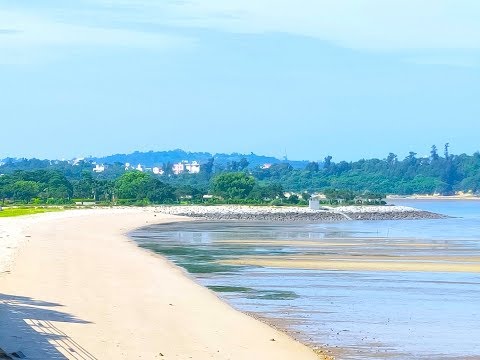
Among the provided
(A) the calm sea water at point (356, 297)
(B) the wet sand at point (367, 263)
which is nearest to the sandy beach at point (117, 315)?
(A) the calm sea water at point (356, 297)

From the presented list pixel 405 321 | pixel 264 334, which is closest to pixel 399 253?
pixel 405 321

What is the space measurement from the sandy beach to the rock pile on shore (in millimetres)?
66958

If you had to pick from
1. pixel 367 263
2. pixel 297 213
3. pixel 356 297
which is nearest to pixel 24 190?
pixel 297 213

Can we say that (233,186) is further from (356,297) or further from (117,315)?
(117,315)

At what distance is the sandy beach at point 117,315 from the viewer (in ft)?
63.3

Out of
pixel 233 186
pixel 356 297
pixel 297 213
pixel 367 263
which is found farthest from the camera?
pixel 233 186

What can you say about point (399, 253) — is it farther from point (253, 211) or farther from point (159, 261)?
point (253, 211)

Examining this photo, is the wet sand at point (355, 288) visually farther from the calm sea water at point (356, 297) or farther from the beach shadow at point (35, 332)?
the beach shadow at point (35, 332)

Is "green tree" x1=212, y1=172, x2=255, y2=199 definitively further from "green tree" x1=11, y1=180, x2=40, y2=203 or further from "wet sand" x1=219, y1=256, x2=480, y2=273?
"wet sand" x1=219, y1=256, x2=480, y2=273

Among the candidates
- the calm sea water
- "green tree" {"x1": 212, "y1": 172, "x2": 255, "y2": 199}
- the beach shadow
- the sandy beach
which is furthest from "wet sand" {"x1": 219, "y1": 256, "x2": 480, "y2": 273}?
"green tree" {"x1": 212, "y1": 172, "x2": 255, "y2": 199}

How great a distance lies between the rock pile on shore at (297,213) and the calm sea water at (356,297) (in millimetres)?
52035

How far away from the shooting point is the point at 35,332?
19.9 metres

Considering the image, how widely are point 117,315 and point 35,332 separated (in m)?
3.99

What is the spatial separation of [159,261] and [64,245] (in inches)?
364
